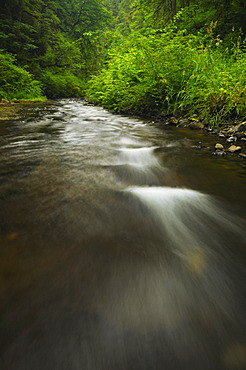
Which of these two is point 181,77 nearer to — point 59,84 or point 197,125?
point 197,125

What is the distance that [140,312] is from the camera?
80cm

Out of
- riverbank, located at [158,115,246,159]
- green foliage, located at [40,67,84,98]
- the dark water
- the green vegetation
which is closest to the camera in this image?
the dark water

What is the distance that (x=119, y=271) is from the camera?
964mm

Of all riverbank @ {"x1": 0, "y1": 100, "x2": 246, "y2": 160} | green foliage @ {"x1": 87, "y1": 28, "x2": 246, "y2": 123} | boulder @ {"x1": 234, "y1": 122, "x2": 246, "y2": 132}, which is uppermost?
green foliage @ {"x1": 87, "y1": 28, "x2": 246, "y2": 123}

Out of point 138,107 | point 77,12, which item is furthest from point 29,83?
point 77,12

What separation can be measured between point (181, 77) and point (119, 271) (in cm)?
551

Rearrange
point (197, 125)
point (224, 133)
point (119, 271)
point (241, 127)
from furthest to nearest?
point (197, 125) < point (224, 133) < point (241, 127) < point (119, 271)

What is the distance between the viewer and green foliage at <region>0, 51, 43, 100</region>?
29.3 feet

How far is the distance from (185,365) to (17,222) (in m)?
1.10

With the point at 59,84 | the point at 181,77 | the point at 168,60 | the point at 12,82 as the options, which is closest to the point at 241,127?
the point at 181,77

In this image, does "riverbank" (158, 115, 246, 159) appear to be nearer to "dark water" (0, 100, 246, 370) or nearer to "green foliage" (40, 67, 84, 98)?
"dark water" (0, 100, 246, 370)

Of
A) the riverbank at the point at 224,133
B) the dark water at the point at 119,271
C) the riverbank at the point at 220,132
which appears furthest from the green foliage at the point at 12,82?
the dark water at the point at 119,271

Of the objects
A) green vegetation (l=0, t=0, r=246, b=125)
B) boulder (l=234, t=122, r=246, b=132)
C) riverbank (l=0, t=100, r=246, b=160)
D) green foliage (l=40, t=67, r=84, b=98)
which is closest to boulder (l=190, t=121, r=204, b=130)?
riverbank (l=0, t=100, r=246, b=160)

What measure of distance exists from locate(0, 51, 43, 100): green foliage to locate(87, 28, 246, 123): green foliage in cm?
522
